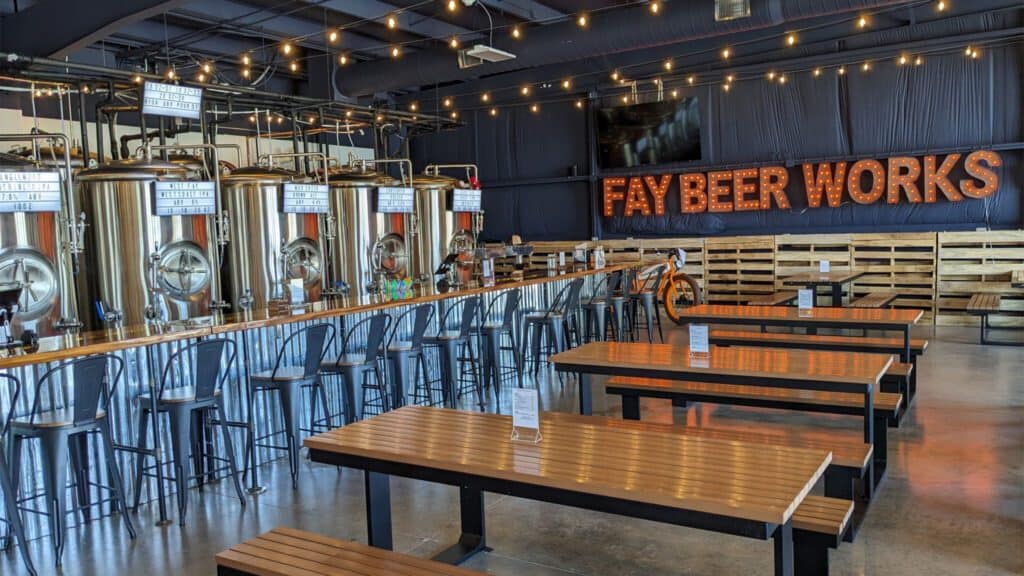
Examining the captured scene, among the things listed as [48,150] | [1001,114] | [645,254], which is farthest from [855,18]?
[48,150]

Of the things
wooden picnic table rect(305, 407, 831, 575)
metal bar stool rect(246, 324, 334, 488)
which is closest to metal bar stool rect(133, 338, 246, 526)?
metal bar stool rect(246, 324, 334, 488)

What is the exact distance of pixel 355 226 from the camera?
1015 cm

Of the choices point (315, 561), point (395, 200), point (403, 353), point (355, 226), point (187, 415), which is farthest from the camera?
point (395, 200)

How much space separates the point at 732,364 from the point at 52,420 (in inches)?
145

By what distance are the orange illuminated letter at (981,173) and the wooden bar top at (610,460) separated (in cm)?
936

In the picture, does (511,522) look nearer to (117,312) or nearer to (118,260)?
(117,312)

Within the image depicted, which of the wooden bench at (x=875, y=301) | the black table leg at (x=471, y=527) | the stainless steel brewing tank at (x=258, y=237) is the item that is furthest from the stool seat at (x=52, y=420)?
the wooden bench at (x=875, y=301)

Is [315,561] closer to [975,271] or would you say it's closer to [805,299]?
[805,299]

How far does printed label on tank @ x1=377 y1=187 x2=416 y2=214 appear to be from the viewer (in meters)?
10.2

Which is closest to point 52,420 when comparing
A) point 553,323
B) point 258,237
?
point 258,237

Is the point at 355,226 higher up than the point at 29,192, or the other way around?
the point at 29,192

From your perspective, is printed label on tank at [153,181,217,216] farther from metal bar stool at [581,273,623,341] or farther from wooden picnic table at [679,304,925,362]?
wooden picnic table at [679,304,925,362]

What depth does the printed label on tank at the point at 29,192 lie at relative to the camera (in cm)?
620

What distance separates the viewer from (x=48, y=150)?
378 inches
